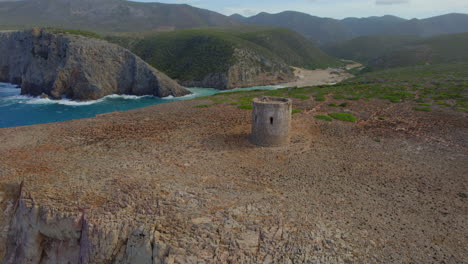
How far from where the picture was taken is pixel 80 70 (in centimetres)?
5269

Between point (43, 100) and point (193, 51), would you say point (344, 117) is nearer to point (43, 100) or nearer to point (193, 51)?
point (43, 100)

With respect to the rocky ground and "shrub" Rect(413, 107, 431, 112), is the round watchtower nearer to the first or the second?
the rocky ground

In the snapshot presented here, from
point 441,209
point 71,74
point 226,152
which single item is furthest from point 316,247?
point 71,74

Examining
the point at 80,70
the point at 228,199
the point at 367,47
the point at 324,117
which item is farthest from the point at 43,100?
the point at 367,47

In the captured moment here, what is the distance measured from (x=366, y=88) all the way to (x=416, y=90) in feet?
20.3

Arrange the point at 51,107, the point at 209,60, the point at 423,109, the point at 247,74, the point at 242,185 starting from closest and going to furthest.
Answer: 1. the point at 242,185
2. the point at 423,109
3. the point at 51,107
4. the point at 247,74
5. the point at 209,60

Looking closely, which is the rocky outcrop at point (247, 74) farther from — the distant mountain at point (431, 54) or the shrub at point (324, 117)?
the shrub at point (324, 117)

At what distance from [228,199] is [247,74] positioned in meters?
70.3

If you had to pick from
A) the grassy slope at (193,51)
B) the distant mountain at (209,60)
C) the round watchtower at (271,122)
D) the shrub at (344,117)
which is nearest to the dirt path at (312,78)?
the distant mountain at (209,60)

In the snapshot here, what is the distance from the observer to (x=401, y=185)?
14.1 meters

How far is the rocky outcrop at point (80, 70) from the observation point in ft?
173

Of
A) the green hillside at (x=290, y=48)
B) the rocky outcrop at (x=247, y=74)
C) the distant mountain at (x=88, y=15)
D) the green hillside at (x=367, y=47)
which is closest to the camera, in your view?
the rocky outcrop at (x=247, y=74)

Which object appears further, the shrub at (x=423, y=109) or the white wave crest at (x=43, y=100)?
the white wave crest at (x=43, y=100)

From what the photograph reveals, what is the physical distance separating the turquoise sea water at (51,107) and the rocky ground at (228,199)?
2423cm
